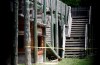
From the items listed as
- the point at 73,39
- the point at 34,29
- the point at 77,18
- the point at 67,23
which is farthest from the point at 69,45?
the point at 34,29

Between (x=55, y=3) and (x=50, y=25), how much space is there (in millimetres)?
1373

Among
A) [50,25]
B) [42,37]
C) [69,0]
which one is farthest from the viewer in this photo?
[69,0]

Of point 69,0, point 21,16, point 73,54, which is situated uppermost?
point 69,0

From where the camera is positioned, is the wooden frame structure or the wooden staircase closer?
the wooden frame structure

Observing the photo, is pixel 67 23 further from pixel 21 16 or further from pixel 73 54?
pixel 21 16

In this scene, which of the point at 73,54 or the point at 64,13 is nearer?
the point at 73,54

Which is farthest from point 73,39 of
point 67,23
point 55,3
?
point 55,3

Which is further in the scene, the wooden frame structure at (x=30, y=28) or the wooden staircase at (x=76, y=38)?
the wooden staircase at (x=76, y=38)

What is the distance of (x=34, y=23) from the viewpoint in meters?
10.9

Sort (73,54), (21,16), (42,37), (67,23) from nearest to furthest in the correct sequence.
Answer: (21,16) < (42,37) < (73,54) < (67,23)

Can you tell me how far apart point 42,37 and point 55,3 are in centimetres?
406

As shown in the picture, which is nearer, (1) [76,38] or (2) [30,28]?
(2) [30,28]

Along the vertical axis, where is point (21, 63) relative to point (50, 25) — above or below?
below

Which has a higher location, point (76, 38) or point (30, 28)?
point (30, 28)
